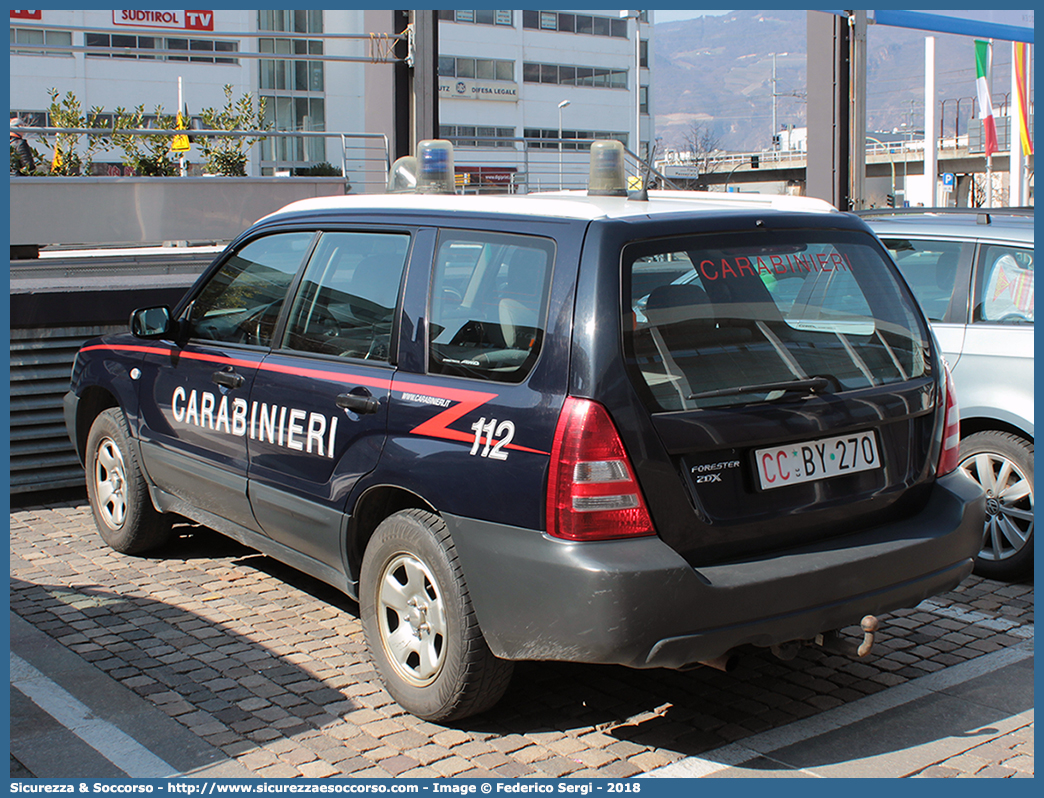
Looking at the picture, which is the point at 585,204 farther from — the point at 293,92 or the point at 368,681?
the point at 293,92

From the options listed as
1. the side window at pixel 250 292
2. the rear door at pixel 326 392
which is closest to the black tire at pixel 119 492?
the side window at pixel 250 292

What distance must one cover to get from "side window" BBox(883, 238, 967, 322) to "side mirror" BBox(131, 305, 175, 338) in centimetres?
365

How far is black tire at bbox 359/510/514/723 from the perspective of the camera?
3.67 m

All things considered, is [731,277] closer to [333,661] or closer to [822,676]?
[822,676]

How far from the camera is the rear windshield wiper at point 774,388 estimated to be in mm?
3486

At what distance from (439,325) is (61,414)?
167 inches

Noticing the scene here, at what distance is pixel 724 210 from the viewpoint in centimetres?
378

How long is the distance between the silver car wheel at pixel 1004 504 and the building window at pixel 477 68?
7728 cm

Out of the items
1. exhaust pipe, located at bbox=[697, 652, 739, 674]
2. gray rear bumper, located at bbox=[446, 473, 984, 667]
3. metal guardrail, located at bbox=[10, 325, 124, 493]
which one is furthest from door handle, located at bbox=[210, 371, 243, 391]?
metal guardrail, located at bbox=[10, 325, 124, 493]

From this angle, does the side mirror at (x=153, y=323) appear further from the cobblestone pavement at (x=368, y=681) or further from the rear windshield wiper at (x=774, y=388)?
the rear windshield wiper at (x=774, y=388)

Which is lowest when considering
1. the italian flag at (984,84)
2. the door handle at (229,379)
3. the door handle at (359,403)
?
the door handle at (359,403)

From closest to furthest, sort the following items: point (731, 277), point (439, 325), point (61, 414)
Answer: point (731, 277) < point (439, 325) < point (61, 414)

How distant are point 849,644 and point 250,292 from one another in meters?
2.91

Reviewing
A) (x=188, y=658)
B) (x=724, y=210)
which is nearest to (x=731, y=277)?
(x=724, y=210)
